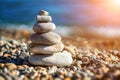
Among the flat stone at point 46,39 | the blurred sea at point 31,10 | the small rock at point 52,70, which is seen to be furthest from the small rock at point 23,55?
the blurred sea at point 31,10

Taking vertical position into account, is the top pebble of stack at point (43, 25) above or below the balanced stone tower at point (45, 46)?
above

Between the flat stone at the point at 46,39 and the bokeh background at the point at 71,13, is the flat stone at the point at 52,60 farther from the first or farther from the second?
the bokeh background at the point at 71,13

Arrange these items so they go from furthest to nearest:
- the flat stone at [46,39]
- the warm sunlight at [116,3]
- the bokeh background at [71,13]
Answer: the warm sunlight at [116,3] < the bokeh background at [71,13] < the flat stone at [46,39]

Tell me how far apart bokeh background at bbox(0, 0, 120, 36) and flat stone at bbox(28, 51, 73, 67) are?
11329mm

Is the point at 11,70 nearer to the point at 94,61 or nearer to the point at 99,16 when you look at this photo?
the point at 94,61

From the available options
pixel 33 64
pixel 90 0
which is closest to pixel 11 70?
pixel 33 64

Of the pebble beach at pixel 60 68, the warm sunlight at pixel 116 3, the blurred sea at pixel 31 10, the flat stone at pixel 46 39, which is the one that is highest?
the flat stone at pixel 46 39

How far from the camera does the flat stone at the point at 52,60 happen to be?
6.25 meters

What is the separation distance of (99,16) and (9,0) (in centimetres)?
576

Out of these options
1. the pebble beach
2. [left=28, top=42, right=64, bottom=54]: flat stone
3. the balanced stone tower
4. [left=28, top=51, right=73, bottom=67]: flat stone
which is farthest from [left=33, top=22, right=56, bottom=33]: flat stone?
the pebble beach

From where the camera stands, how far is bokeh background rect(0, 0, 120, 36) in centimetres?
1953

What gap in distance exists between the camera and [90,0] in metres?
24.1

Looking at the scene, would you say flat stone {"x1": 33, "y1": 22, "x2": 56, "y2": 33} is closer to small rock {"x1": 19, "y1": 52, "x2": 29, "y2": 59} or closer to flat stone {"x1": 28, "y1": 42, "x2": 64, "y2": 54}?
flat stone {"x1": 28, "y1": 42, "x2": 64, "y2": 54}

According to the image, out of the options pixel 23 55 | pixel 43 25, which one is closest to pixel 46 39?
pixel 43 25
